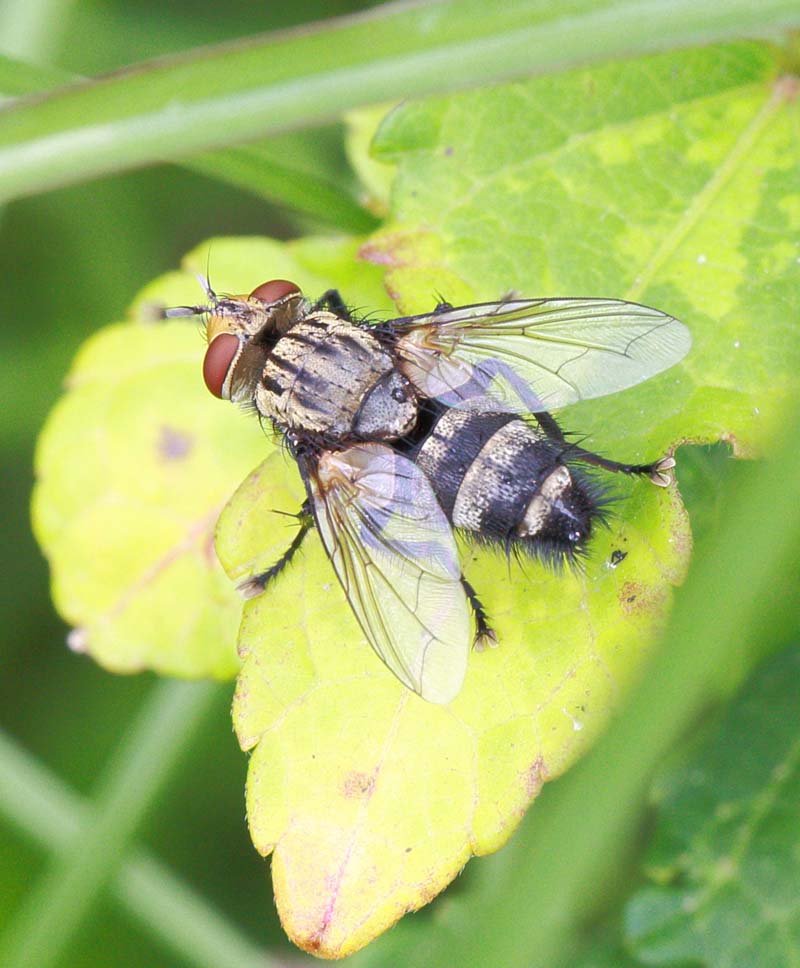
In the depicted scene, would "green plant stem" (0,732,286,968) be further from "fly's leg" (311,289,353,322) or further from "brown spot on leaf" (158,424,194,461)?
"fly's leg" (311,289,353,322)

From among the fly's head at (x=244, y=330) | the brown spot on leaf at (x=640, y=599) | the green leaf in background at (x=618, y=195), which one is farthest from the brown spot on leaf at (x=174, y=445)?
the brown spot on leaf at (x=640, y=599)

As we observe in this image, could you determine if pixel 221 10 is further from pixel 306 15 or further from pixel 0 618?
pixel 0 618

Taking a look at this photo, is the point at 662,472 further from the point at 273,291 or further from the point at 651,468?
the point at 273,291

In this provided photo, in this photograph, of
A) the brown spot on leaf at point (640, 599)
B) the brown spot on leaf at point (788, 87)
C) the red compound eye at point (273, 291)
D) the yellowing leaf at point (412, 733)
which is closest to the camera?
the yellowing leaf at point (412, 733)

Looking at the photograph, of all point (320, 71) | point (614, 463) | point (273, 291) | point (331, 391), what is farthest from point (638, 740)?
point (273, 291)

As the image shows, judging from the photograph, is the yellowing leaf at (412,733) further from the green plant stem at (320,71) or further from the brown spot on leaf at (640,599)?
the green plant stem at (320,71)
